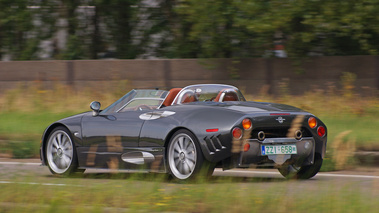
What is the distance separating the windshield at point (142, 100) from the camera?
9.12 metres

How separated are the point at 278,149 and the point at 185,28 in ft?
38.2

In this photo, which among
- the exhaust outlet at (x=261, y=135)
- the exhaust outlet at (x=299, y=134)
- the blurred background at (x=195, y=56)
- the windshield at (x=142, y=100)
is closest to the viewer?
the exhaust outlet at (x=261, y=135)

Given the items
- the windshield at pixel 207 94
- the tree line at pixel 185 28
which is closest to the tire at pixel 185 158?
the windshield at pixel 207 94

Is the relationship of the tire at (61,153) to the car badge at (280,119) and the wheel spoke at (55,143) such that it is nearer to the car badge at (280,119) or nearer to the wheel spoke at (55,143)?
the wheel spoke at (55,143)

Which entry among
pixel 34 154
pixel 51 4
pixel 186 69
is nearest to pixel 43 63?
pixel 51 4

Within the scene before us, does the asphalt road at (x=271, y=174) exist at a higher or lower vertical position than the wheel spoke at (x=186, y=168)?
lower

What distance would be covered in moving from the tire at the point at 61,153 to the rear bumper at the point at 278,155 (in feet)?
8.39

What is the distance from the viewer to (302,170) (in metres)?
9.03

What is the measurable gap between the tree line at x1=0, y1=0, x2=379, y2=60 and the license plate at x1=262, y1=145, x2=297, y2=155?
745 cm

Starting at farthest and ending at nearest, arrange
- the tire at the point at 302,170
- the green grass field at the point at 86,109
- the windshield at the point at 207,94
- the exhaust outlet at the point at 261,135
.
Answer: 1. the green grass field at the point at 86,109
2. the windshield at the point at 207,94
3. the tire at the point at 302,170
4. the exhaust outlet at the point at 261,135

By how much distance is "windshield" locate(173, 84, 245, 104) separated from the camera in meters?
8.95

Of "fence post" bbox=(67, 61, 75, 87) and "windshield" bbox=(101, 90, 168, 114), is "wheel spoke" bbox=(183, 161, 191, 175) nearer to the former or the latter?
"windshield" bbox=(101, 90, 168, 114)

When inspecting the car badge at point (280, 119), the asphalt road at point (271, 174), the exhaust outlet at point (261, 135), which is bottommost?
the asphalt road at point (271, 174)

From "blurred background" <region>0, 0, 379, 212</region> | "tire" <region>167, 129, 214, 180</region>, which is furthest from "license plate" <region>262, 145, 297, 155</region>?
"blurred background" <region>0, 0, 379, 212</region>
